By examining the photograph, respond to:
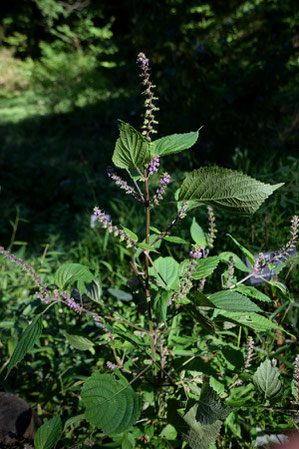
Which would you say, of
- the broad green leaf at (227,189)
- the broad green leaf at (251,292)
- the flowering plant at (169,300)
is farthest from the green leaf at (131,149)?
the broad green leaf at (251,292)

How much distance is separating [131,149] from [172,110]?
9.14ft

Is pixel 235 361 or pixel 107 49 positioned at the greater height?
pixel 107 49

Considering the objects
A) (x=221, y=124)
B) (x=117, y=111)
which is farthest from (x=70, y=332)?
(x=117, y=111)

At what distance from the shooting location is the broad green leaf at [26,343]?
0.76 m

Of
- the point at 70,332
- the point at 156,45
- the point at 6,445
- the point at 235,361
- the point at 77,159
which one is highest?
the point at 156,45

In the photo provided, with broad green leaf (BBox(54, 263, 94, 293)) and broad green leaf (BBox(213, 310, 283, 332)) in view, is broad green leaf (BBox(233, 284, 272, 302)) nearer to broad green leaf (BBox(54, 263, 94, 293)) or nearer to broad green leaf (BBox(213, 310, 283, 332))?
broad green leaf (BBox(213, 310, 283, 332))

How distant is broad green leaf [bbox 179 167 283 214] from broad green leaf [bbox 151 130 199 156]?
0.07 m

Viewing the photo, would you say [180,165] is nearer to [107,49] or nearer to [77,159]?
[77,159]

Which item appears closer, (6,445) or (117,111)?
(6,445)

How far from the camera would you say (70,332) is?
1066 millimetres

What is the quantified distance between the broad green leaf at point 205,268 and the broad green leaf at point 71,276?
0.31 m

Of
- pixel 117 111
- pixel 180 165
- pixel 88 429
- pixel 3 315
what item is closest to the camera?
pixel 88 429

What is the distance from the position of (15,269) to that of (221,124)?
207 cm

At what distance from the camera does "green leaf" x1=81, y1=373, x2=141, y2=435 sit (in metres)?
0.76
